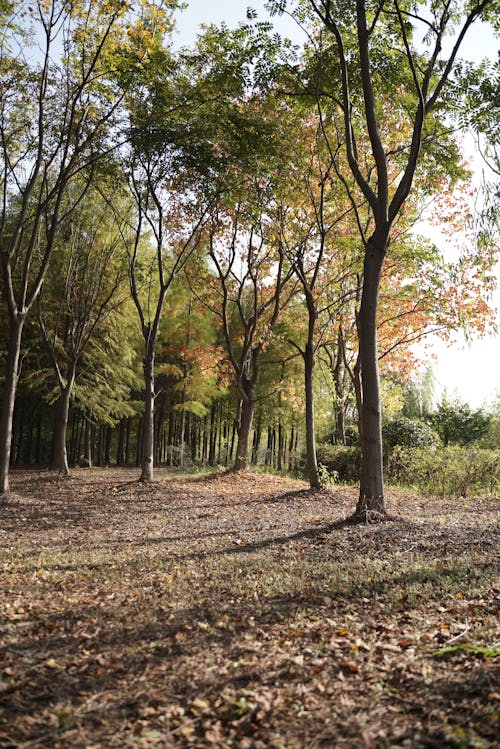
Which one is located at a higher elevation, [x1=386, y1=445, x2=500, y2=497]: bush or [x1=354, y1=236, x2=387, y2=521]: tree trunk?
[x1=354, y1=236, x2=387, y2=521]: tree trunk

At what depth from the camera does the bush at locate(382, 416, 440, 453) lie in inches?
652

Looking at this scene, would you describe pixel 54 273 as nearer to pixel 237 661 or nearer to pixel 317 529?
pixel 317 529

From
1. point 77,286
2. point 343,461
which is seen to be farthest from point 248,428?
point 77,286

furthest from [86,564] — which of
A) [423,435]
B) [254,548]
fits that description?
[423,435]

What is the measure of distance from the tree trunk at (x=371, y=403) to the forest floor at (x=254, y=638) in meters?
0.44

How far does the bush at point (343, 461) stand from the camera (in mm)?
16328

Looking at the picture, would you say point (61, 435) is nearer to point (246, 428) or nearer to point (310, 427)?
point (246, 428)

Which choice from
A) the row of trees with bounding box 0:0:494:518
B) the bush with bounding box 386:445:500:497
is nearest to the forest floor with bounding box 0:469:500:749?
the row of trees with bounding box 0:0:494:518

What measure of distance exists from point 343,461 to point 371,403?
9.32 metres

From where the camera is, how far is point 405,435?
1667 cm

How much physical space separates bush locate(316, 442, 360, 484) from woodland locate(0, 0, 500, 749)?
0.08 m

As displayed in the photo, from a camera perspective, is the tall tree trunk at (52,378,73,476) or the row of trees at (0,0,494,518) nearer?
the row of trees at (0,0,494,518)

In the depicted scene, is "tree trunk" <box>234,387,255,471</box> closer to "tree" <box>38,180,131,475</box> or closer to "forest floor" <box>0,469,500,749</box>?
"tree" <box>38,180,131,475</box>

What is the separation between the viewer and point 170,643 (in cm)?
357
